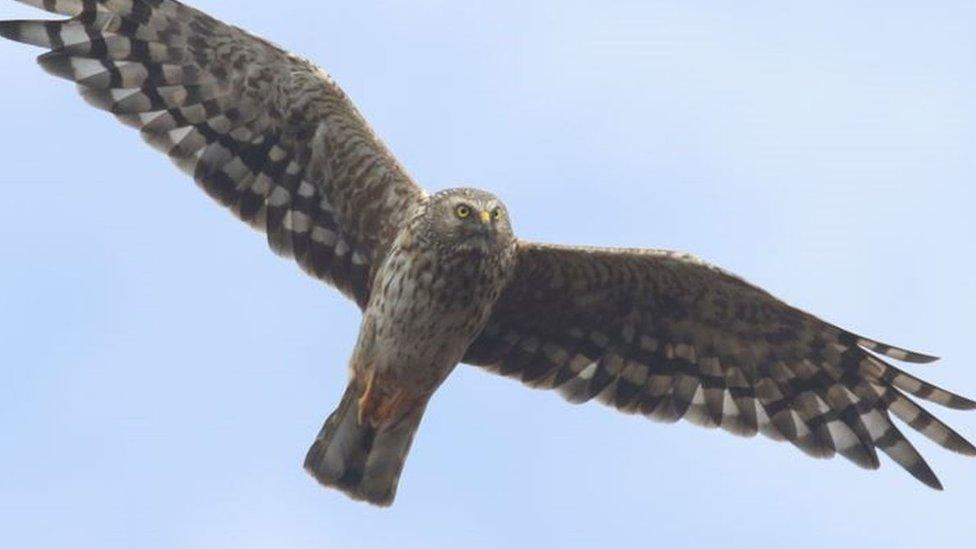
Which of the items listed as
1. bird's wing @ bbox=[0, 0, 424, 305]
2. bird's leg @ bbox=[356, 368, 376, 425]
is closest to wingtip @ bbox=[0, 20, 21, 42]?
bird's wing @ bbox=[0, 0, 424, 305]

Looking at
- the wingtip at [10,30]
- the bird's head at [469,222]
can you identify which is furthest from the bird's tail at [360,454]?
the wingtip at [10,30]

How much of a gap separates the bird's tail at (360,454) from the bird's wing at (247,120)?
0.83 metres

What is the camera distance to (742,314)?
44.1ft

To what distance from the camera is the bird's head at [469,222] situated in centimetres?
1238

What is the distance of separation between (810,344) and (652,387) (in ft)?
3.36

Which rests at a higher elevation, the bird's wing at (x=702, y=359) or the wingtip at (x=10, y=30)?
the wingtip at (x=10, y=30)

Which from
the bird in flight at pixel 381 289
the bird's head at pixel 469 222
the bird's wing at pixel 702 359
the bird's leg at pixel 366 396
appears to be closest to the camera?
the bird's head at pixel 469 222

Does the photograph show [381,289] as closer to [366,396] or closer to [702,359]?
[366,396]

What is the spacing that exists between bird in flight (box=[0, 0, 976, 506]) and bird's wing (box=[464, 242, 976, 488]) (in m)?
0.01

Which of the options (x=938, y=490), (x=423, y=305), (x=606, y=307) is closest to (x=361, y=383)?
(x=423, y=305)

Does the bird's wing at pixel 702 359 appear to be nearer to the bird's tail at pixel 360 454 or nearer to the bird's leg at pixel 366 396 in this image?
the bird's tail at pixel 360 454

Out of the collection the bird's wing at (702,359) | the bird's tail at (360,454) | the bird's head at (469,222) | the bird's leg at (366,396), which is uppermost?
the bird's head at (469,222)

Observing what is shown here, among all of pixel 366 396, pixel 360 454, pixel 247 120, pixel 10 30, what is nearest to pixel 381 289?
pixel 366 396

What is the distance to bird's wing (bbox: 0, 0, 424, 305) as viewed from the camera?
13234 millimetres
